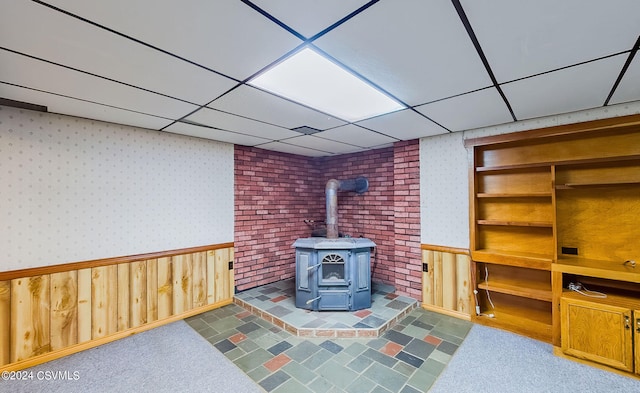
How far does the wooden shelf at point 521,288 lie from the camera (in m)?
2.69

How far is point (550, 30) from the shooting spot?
1293mm

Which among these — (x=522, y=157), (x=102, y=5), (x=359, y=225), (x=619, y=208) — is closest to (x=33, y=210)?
(x=102, y=5)

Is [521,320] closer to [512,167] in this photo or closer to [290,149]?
[512,167]

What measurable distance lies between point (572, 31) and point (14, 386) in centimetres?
445

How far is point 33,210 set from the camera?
2.39 m

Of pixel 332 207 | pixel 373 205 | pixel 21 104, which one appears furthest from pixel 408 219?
pixel 21 104

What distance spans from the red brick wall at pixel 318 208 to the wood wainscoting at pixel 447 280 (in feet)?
0.45

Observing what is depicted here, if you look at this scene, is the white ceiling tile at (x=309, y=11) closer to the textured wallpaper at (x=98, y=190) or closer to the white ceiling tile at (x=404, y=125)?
the white ceiling tile at (x=404, y=125)

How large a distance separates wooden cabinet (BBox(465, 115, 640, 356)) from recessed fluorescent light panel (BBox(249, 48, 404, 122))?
57.3 inches

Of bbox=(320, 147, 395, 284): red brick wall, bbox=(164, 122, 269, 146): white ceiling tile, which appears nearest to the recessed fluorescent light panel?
bbox=(164, 122, 269, 146): white ceiling tile

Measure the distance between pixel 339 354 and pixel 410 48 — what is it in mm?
2567

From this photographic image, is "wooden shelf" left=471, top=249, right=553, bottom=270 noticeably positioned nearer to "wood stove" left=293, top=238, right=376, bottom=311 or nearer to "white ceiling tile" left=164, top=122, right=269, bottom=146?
"wood stove" left=293, top=238, right=376, bottom=311

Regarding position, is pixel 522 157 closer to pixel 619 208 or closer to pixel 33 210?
pixel 619 208

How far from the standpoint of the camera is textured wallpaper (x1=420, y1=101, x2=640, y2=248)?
317cm
